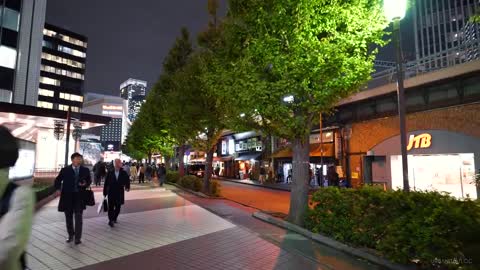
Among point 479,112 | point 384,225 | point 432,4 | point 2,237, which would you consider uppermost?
point 432,4

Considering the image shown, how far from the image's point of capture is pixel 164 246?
7.19 metres

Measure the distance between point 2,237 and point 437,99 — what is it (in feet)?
61.6

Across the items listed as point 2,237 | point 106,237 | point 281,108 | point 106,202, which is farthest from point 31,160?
point 2,237

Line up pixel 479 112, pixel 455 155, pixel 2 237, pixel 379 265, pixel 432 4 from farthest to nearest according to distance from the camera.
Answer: pixel 432 4, pixel 455 155, pixel 479 112, pixel 379 265, pixel 2 237

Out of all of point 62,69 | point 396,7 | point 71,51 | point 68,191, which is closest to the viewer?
point 396,7

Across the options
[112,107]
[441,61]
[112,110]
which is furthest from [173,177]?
[112,107]

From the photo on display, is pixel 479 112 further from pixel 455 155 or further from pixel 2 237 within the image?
pixel 2 237

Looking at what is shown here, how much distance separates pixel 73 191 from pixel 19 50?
1387 inches

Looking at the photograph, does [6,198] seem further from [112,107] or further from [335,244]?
[112,107]

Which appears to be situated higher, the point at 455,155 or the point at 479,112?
the point at 479,112

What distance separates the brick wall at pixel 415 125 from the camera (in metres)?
15.5

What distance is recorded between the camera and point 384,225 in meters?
6.29

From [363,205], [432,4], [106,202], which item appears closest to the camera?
[363,205]

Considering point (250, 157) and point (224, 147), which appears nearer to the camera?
point (250, 157)
